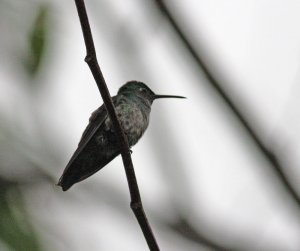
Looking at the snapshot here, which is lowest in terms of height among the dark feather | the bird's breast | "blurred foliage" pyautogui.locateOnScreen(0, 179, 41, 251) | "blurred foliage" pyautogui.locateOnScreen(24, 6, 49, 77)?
"blurred foliage" pyautogui.locateOnScreen(0, 179, 41, 251)

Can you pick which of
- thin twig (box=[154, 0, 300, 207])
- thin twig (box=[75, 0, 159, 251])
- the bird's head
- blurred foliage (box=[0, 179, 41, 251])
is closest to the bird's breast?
the bird's head

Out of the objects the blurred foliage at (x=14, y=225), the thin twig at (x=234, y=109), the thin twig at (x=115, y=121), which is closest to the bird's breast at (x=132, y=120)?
the thin twig at (x=234, y=109)

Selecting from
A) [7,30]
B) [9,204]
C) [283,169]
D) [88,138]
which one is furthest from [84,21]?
[88,138]

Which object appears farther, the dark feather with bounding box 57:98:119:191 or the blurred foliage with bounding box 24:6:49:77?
the dark feather with bounding box 57:98:119:191

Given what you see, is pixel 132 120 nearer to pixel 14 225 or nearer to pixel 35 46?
pixel 35 46

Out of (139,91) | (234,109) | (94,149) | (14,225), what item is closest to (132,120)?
(94,149)

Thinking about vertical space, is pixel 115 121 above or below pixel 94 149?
below

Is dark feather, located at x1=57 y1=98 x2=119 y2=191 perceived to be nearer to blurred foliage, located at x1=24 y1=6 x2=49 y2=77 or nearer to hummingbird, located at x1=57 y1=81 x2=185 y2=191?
hummingbird, located at x1=57 y1=81 x2=185 y2=191
